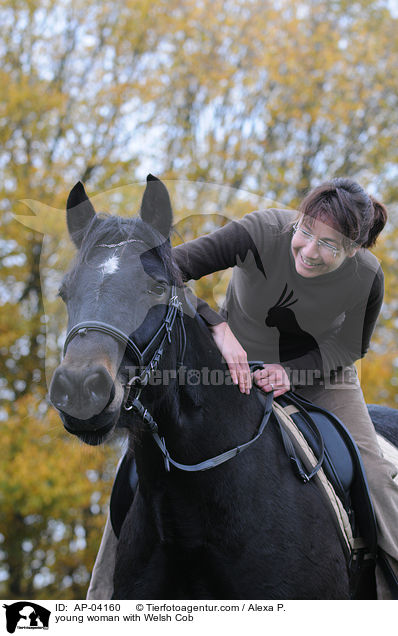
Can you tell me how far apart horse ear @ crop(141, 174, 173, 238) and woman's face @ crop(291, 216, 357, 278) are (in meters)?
0.92

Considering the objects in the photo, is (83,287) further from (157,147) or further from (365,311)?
(157,147)

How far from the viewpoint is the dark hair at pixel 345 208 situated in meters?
3.45

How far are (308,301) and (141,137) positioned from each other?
293 inches

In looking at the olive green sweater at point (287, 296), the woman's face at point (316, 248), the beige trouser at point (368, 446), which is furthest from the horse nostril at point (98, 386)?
the beige trouser at point (368, 446)

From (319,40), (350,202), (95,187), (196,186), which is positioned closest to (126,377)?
(350,202)

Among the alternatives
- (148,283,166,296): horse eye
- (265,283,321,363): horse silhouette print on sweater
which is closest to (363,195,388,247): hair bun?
(265,283,321,363): horse silhouette print on sweater

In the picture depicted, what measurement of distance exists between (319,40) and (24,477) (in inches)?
389

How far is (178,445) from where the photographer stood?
9.56 ft

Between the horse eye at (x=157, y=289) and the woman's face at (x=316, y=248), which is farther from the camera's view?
the woman's face at (x=316, y=248)

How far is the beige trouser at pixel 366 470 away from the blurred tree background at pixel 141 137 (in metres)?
4.41

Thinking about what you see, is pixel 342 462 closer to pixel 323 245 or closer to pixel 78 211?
pixel 323 245

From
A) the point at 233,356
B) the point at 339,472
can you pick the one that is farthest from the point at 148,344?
the point at 339,472

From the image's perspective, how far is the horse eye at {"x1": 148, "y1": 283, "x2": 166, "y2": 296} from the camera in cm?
278
